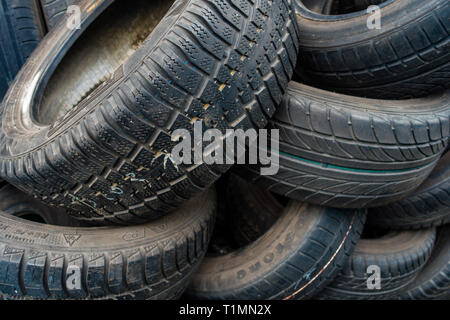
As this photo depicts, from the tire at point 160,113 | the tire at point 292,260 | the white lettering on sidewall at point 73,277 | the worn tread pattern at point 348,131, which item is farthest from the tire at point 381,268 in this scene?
the white lettering on sidewall at point 73,277

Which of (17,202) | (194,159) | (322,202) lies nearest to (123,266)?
(194,159)

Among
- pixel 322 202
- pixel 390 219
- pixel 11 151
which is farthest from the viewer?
pixel 390 219

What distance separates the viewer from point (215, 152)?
831 mm

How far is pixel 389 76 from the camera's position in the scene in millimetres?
1104

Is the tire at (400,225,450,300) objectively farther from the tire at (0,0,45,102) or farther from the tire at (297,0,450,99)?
the tire at (0,0,45,102)

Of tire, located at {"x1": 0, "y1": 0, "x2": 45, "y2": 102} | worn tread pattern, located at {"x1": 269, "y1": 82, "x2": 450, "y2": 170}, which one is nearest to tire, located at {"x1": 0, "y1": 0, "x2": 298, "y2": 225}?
worn tread pattern, located at {"x1": 269, "y1": 82, "x2": 450, "y2": 170}

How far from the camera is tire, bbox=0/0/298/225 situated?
0.74m

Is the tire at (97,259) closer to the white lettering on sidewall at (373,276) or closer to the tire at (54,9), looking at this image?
the white lettering on sidewall at (373,276)

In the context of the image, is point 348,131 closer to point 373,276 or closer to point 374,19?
point 374,19

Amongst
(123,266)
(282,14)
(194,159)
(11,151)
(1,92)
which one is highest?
(1,92)

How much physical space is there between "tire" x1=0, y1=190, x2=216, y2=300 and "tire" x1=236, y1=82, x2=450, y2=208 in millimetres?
302

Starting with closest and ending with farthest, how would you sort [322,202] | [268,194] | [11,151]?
[11,151], [322,202], [268,194]

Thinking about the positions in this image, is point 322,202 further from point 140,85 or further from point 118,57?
Result: point 118,57

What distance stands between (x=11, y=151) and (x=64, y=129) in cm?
25
